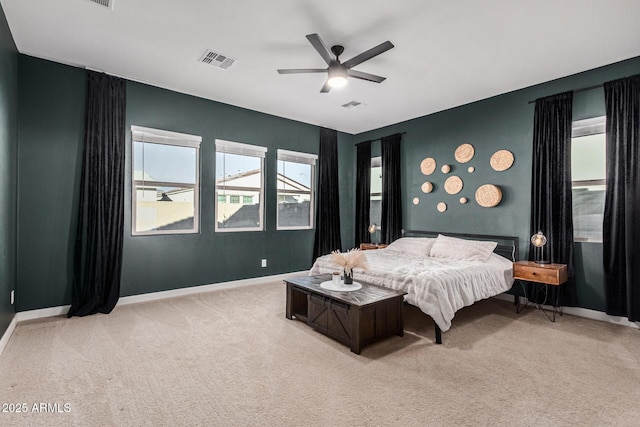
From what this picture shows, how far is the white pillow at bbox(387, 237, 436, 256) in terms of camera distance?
4.76 m

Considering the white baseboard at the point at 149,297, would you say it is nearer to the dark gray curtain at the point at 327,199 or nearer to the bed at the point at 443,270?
the dark gray curtain at the point at 327,199

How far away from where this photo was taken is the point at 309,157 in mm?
6059

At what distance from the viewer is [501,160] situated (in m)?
4.53

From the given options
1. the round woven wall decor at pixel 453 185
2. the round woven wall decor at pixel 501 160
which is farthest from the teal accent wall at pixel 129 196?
the round woven wall decor at pixel 501 160

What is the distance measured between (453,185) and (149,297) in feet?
15.6

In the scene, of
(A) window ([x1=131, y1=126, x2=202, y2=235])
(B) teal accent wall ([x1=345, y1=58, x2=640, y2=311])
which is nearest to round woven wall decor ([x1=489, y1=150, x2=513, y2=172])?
(B) teal accent wall ([x1=345, y1=58, x2=640, y2=311])

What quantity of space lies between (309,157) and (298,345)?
3880 mm

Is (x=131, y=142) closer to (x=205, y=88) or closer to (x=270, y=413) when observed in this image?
(x=205, y=88)

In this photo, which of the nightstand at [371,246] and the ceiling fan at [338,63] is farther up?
the ceiling fan at [338,63]

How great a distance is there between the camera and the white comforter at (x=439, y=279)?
3017 mm

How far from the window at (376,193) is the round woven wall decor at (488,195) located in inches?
78.1

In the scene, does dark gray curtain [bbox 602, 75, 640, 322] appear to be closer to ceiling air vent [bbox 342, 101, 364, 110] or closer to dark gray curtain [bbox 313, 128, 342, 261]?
ceiling air vent [bbox 342, 101, 364, 110]

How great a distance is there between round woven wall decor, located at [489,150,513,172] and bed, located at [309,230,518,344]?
98 cm

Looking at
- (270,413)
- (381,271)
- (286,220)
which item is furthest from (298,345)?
(286,220)
